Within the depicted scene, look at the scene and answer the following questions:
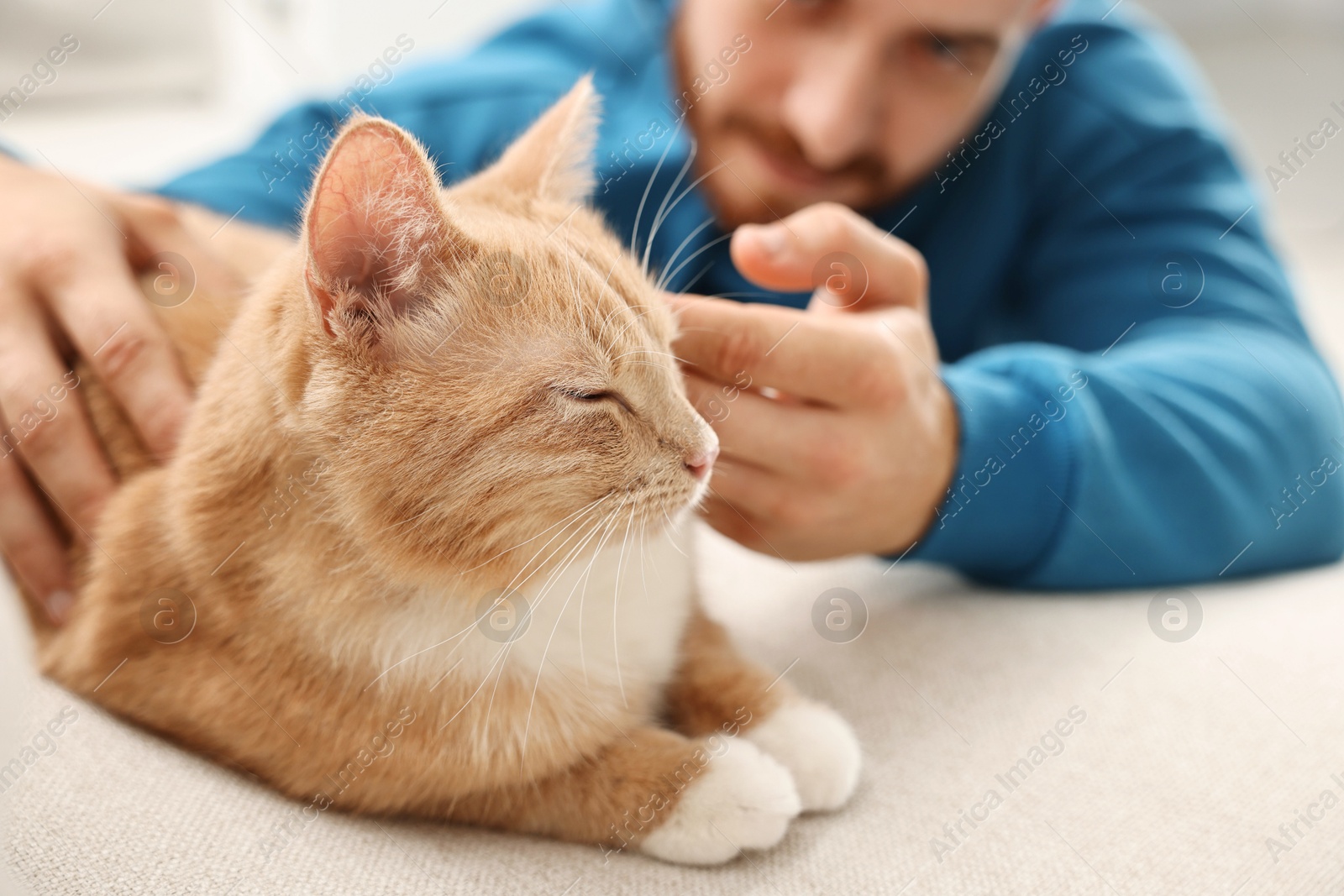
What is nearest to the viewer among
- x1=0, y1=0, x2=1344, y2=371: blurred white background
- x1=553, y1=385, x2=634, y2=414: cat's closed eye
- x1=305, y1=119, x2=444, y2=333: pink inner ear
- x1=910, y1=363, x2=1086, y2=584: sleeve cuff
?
x1=305, y1=119, x2=444, y2=333: pink inner ear

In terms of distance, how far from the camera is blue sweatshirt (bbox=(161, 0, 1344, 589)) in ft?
3.77

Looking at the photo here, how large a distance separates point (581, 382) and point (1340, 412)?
4.48 ft

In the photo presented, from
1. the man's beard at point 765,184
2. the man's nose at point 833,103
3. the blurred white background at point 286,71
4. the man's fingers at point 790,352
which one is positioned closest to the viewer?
the man's fingers at point 790,352

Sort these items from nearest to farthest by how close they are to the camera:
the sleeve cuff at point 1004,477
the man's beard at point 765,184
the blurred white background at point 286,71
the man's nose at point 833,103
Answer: the sleeve cuff at point 1004,477 < the man's nose at point 833,103 < the man's beard at point 765,184 < the blurred white background at point 286,71

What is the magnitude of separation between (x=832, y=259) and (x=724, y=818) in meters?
0.61

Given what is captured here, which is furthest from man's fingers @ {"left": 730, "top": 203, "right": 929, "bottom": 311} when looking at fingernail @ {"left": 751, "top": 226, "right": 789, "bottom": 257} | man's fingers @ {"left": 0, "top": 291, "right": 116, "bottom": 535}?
man's fingers @ {"left": 0, "top": 291, "right": 116, "bottom": 535}

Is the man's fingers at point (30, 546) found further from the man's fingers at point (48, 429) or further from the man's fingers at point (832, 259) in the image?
the man's fingers at point (832, 259)

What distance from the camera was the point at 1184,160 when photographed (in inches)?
65.0

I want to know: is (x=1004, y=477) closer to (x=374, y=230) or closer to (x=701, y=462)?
(x=701, y=462)

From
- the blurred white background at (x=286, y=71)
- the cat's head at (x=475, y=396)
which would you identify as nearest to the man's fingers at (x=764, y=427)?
the cat's head at (x=475, y=396)

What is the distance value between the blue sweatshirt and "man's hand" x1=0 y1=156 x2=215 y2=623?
0.24 m

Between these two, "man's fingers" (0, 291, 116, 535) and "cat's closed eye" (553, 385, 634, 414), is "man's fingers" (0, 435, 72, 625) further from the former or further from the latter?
"cat's closed eye" (553, 385, 634, 414)

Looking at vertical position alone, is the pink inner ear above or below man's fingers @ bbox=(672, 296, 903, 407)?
above

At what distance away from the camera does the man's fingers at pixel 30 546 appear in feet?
2.92
